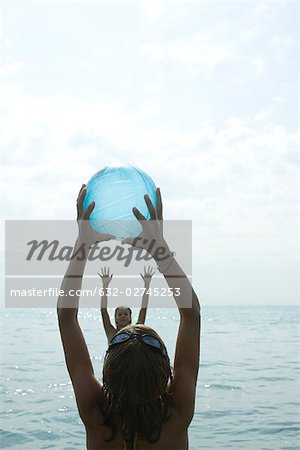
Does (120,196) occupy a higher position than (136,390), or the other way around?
(120,196)

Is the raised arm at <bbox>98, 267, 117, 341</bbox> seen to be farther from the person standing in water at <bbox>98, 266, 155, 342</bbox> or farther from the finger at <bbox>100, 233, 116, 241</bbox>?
the finger at <bbox>100, 233, 116, 241</bbox>

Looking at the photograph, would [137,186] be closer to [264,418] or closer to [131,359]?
[131,359]

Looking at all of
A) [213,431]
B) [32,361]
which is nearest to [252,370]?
[32,361]

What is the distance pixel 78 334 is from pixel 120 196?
1.05 meters

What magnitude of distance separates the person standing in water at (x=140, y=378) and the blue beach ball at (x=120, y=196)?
0.75 metres

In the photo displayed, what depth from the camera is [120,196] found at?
3107 millimetres

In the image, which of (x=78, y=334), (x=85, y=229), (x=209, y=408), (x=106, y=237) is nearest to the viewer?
(x=78, y=334)

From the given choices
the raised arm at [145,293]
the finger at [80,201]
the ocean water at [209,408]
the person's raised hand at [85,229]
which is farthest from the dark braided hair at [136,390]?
the ocean water at [209,408]

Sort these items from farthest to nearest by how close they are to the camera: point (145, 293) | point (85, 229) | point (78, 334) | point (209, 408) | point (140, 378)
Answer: point (209, 408) → point (145, 293) → point (85, 229) → point (78, 334) → point (140, 378)

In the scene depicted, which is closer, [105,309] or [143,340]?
[143,340]

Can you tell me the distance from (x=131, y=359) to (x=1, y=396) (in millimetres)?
11010

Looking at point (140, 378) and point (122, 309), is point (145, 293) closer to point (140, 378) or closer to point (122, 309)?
point (122, 309)

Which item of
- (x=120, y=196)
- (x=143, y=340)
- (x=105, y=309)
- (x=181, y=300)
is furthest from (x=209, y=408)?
(x=143, y=340)

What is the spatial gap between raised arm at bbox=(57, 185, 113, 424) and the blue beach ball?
578 millimetres
